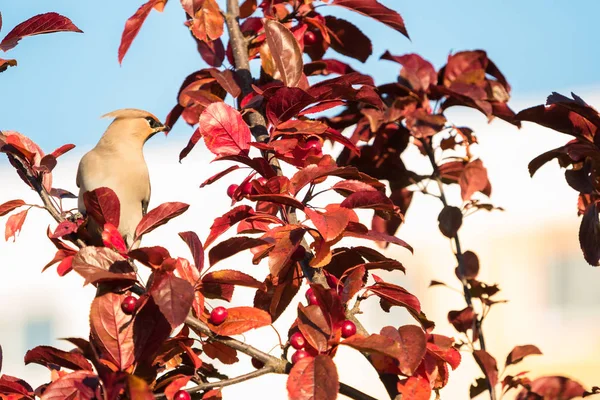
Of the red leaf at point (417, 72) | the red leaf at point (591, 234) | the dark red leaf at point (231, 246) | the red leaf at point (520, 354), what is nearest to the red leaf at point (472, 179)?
the red leaf at point (417, 72)

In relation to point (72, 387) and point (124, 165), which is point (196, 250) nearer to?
point (72, 387)

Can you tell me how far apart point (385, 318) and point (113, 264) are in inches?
304

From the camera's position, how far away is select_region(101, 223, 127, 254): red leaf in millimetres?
1656

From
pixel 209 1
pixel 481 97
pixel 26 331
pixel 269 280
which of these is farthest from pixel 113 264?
pixel 26 331

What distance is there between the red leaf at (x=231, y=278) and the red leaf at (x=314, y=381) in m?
0.19

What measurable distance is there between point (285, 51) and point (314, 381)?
0.77 metres

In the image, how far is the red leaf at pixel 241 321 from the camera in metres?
1.59

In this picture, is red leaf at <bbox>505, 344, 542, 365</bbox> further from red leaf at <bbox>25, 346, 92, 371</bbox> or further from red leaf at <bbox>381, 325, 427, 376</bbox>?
red leaf at <bbox>25, 346, 92, 371</bbox>

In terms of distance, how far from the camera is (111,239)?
5.46 ft

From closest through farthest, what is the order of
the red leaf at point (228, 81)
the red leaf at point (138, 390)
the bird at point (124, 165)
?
the red leaf at point (138, 390) → the red leaf at point (228, 81) → the bird at point (124, 165)

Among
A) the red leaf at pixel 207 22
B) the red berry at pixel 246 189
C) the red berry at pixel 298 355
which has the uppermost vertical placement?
the red leaf at pixel 207 22

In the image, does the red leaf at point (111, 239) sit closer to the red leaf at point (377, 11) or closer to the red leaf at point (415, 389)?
the red leaf at point (415, 389)

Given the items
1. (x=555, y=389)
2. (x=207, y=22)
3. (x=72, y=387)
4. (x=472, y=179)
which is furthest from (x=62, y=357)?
(x=472, y=179)

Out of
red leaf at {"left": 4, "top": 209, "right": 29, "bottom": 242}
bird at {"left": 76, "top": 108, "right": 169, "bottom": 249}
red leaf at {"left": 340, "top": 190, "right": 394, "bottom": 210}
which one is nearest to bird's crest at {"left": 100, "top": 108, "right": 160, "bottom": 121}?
bird at {"left": 76, "top": 108, "right": 169, "bottom": 249}
